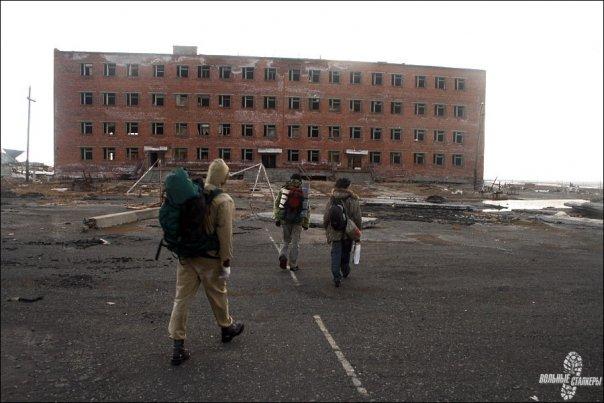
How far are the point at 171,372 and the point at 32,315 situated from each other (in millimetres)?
2030

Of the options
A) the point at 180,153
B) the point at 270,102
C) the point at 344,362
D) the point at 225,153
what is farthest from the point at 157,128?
the point at 344,362

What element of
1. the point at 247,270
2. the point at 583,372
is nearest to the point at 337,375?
the point at 583,372

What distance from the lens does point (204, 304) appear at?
5715mm

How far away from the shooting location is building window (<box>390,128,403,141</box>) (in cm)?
5400

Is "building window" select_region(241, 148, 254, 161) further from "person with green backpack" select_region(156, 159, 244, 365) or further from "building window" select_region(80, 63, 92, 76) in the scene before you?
"person with green backpack" select_region(156, 159, 244, 365)

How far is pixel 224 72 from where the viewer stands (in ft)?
171

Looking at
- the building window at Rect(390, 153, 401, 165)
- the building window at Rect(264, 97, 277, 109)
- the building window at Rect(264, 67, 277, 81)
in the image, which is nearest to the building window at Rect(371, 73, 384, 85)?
the building window at Rect(390, 153, 401, 165)

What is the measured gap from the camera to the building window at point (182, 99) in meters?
51.4

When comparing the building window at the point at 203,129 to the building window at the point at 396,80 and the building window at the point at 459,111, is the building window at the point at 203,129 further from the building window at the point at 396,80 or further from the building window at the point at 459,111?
the building window at the point at 459,111

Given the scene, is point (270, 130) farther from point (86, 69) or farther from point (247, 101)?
point (86, 69)

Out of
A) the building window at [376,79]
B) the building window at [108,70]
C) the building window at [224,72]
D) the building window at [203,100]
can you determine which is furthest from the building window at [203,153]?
the building window at [376,79]

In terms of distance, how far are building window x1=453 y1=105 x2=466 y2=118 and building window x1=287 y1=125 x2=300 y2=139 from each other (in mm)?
20253

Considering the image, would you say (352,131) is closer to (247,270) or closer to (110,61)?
(110,61)

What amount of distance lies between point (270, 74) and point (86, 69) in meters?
21.6
